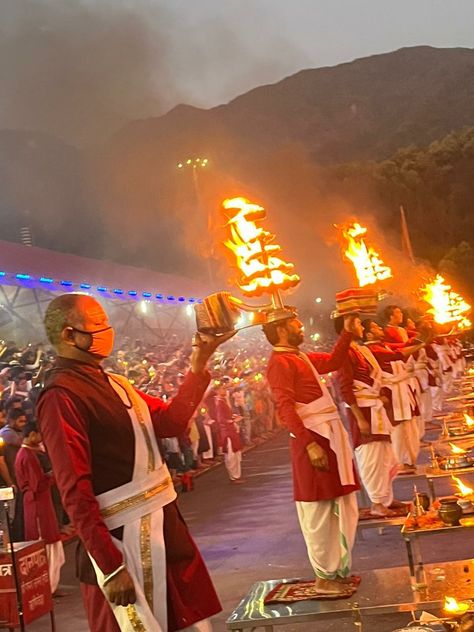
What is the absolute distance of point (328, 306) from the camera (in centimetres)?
3875

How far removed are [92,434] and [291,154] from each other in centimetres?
3613

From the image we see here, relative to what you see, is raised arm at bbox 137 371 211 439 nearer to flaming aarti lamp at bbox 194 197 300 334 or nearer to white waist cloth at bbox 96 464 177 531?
white waist cloth at bbox 96 464 177 531

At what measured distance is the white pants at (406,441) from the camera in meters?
10.5

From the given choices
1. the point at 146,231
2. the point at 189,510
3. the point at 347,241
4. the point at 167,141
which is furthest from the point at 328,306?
the point at 347,241

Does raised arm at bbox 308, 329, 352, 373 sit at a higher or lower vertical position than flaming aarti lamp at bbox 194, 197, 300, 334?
lower

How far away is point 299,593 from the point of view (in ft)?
19.5

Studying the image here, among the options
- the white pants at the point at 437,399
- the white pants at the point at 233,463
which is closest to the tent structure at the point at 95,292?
the white pants at the point at 233,463

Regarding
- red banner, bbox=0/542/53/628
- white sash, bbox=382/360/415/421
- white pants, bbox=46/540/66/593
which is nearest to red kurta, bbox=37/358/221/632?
red banner, bbox=0/542/53/628

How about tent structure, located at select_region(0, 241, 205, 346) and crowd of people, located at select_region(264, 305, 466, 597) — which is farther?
tent structure, located at select_region(0, 241, 205, 346)

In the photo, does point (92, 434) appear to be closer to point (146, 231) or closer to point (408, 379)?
point (408, 379)

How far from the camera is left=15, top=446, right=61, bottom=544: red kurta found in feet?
26.0

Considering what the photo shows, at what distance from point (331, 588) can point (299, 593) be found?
212mm

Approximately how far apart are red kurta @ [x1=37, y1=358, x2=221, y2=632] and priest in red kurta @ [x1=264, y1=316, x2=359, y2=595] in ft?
7.83

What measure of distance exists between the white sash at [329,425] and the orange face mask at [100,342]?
2720mm
